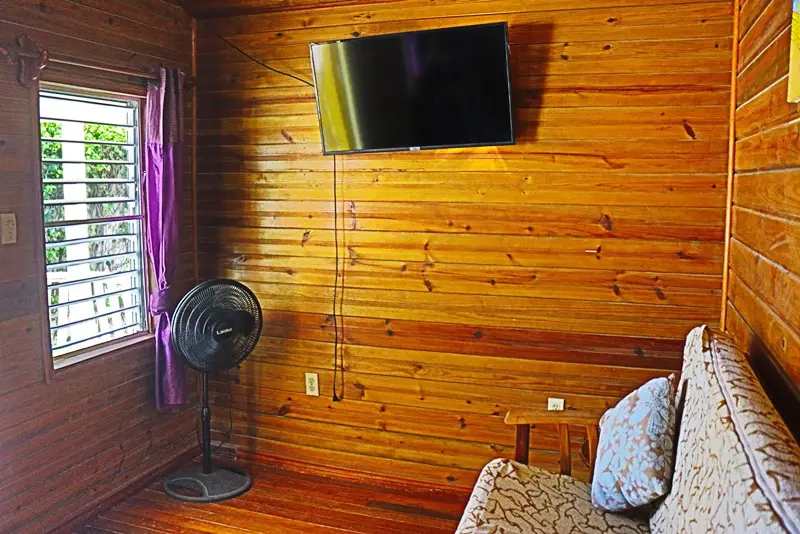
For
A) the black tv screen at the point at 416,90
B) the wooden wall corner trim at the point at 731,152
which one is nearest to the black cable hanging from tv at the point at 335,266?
the black tv screen at the point at 416,90

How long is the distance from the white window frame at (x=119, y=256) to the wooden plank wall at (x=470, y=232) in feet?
1.48

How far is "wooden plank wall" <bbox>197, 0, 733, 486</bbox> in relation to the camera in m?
3.19

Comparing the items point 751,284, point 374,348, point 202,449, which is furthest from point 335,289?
point 751,284

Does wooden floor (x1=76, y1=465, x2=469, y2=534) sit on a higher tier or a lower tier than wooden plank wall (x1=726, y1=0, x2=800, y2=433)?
lower

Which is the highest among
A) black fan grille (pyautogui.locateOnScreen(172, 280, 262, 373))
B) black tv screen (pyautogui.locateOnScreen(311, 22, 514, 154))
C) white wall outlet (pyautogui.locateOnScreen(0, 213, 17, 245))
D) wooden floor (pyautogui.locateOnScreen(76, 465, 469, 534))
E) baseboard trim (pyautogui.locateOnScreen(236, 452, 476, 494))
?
black tv screen (pyautogui.locateOnScreen(311, 22, 514, 154))

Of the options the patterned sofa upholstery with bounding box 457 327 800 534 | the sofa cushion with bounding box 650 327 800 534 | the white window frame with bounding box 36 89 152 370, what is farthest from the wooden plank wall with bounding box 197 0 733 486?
the sofa cushion with bounding box 650 327 800 534

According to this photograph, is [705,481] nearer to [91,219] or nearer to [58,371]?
[58,371]

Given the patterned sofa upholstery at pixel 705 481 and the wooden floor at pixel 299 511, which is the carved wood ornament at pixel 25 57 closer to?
the wooden floor at pixel 299 511

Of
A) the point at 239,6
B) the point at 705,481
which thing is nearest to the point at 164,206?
the point at 239,6

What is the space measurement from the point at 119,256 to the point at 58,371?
0.63m

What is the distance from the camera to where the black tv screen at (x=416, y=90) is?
3.22m

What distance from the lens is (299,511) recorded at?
3.47 metres

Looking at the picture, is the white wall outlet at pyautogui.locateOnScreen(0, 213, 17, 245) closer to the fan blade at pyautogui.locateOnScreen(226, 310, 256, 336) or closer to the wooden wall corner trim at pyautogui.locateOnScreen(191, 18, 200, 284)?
the fan blade at pyautogui.locateOnScreen(226, 310, 256, 336)

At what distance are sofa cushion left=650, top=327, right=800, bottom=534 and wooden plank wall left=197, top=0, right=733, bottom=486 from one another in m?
1.04
